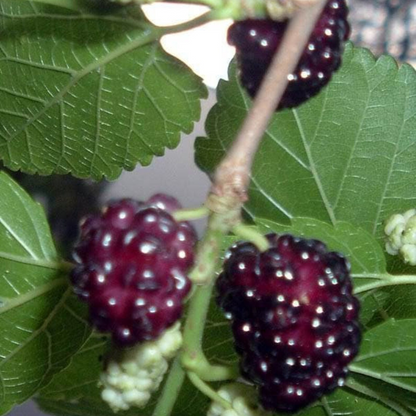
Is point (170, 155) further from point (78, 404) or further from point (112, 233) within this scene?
point (112, 233)

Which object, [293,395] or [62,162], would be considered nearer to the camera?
[293,395]

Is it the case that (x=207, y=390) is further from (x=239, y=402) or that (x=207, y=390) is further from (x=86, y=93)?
(x=86, y=93)

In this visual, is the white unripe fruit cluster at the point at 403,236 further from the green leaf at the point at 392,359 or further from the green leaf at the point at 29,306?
the green leaf at the point at 29,306

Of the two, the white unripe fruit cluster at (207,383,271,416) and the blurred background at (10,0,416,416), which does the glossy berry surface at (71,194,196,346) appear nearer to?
the white unripe fruit cluster at (207,383,271,416)

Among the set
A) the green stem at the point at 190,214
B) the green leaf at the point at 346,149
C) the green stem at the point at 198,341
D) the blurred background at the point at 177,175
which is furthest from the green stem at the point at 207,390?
the blurred background at the point at 177,175

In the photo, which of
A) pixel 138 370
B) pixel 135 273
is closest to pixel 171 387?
pixel 138 370

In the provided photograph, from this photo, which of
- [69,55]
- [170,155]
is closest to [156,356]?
[69,55]
